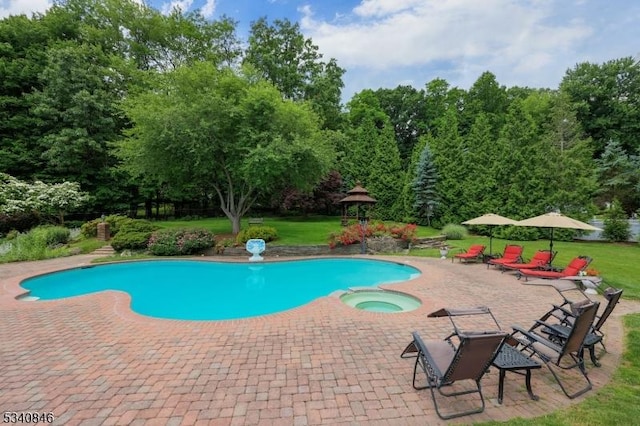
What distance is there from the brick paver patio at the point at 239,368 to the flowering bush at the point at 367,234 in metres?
8.49

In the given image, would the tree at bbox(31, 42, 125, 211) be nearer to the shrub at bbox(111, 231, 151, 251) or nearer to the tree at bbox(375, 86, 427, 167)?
the shrub at bbox(111, 231, 151, 251)

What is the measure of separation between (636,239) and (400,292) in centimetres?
1589

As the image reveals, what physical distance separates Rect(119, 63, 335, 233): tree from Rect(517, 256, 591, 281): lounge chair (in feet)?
35.3

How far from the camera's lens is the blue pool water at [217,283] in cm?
856

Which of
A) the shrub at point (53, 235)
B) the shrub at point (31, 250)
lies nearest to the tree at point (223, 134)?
the shrub at point (53, 235)

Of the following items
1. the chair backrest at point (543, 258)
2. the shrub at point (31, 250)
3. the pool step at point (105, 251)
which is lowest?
the pool step at point (105, 251)

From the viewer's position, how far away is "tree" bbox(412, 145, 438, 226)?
2209cm

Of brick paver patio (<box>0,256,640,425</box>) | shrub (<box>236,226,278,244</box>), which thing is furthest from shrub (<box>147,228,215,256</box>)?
brick paver patio (<box>0,256,640,425</box>)

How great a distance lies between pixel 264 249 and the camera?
14.9 metres

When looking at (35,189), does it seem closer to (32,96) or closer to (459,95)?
(32,96)

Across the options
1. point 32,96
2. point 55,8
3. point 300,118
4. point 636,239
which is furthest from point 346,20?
point 55,8

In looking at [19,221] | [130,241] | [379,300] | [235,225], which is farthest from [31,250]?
[379,300]

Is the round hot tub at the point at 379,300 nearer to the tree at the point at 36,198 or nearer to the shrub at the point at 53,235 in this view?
the shrub at the point at 53,235

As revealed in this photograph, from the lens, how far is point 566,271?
895cm
